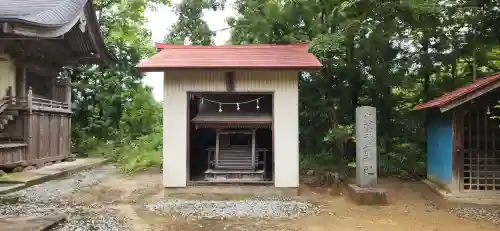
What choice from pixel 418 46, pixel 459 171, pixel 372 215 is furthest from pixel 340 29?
pixel 372 215

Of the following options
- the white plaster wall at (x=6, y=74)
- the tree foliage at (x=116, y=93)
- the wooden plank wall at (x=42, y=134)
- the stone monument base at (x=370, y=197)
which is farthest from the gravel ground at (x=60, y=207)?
the tree foliage at (x=116, y=93)

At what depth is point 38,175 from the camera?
43.8 ft

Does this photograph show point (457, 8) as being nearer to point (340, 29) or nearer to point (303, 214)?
point (340, 29)

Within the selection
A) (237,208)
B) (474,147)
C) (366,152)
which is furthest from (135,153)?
(474,147)

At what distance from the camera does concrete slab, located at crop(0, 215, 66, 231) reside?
707cm

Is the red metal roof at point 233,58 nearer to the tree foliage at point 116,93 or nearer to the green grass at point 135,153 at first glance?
the green grass at point 135,153

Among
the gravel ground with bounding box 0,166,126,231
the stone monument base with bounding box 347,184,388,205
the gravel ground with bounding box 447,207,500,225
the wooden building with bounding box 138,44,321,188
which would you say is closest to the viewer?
the gravel ground with bounding box 0,166,126,231

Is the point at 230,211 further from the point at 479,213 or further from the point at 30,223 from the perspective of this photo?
the point at 479,213

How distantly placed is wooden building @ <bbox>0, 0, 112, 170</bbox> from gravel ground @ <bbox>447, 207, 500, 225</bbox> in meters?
12.4

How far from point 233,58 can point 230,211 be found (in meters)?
4.58

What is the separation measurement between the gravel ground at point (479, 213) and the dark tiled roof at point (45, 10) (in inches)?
488

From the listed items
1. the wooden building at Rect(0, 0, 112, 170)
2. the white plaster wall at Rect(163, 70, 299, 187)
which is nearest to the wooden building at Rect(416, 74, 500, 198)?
the white plaster wall at Rect(163, 70, 299, 187)

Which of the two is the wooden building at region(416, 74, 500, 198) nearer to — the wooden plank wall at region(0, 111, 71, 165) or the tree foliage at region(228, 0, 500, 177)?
the tree foliage at region(228, 0, 500, 177)

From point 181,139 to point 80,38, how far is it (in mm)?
8390
